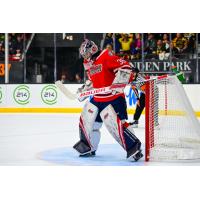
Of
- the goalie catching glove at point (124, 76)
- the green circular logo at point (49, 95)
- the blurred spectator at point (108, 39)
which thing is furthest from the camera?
the blurred spectator at point (108, 39)

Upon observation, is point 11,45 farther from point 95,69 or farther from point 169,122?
point 169,122

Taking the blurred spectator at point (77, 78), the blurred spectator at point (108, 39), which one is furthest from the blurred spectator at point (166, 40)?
the blurred spectator at point (77, 78)

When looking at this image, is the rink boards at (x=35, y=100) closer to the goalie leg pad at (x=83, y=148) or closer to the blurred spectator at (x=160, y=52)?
Result: the blurred spectator at (x=160, y=52)

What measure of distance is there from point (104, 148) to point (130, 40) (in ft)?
16.8

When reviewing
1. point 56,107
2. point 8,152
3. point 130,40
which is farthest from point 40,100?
point 8,152

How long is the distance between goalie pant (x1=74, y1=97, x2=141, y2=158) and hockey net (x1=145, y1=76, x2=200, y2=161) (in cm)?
15

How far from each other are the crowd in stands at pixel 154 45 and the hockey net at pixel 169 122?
529 cm

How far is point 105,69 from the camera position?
165 inches

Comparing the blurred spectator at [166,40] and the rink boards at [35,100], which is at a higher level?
the blurred spectator at [166,40]

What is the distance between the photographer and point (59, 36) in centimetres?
1001

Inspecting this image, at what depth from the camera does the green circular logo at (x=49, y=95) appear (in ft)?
29.9

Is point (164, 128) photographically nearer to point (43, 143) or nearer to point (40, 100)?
point (43, 143)

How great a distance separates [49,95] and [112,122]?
5.07 m

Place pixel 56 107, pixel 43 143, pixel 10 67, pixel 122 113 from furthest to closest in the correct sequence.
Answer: pixel 10 67, pixel 56 107, pixel 43 143, pixel 122 113
